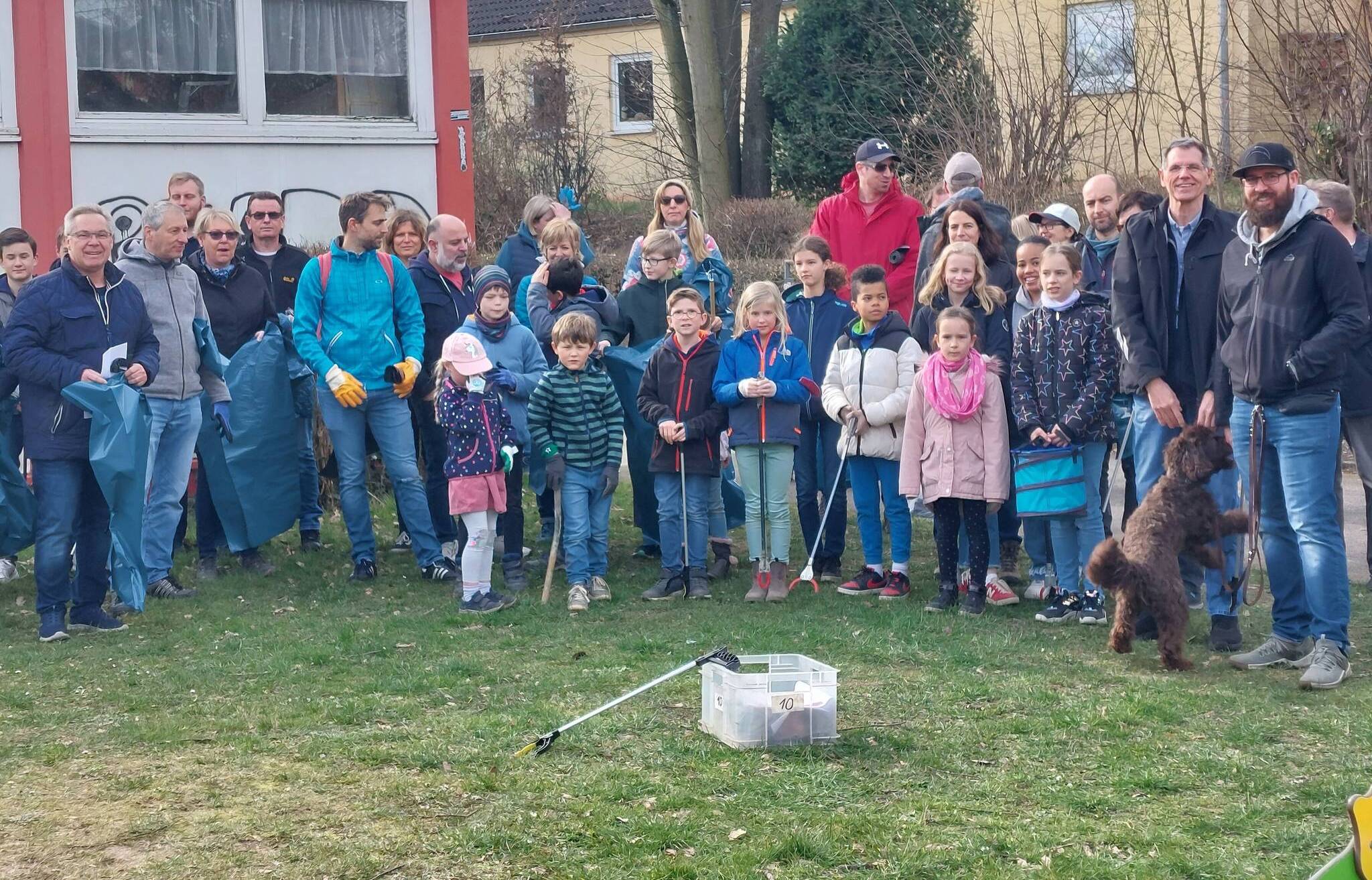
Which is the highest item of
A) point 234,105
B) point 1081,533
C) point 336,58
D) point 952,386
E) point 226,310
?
point 336,58

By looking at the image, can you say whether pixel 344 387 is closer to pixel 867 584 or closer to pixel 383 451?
pixel 383 451

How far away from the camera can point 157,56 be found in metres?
14.1

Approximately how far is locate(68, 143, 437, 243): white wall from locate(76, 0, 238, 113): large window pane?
0.46 metres

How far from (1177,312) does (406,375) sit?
14.3ft

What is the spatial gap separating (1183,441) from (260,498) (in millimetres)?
5532

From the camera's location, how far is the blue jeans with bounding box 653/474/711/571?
866cm

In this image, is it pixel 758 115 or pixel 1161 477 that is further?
pixel 758 115

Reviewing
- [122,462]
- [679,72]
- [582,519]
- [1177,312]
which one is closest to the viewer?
[1177,312]

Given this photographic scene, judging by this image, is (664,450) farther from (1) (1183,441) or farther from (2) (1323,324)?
(2) (1323,324)

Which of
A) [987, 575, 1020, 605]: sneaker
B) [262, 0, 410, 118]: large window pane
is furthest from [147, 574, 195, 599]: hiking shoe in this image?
[262, 0, 410, 118]: large window pane

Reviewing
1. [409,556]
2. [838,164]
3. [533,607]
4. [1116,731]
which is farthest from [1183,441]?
[838,164]

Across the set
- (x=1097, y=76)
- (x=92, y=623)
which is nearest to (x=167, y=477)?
(x=92, y=623)

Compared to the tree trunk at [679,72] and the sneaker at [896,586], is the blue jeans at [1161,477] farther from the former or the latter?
the tree trunk at [679,72]

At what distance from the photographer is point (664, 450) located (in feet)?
28.4
